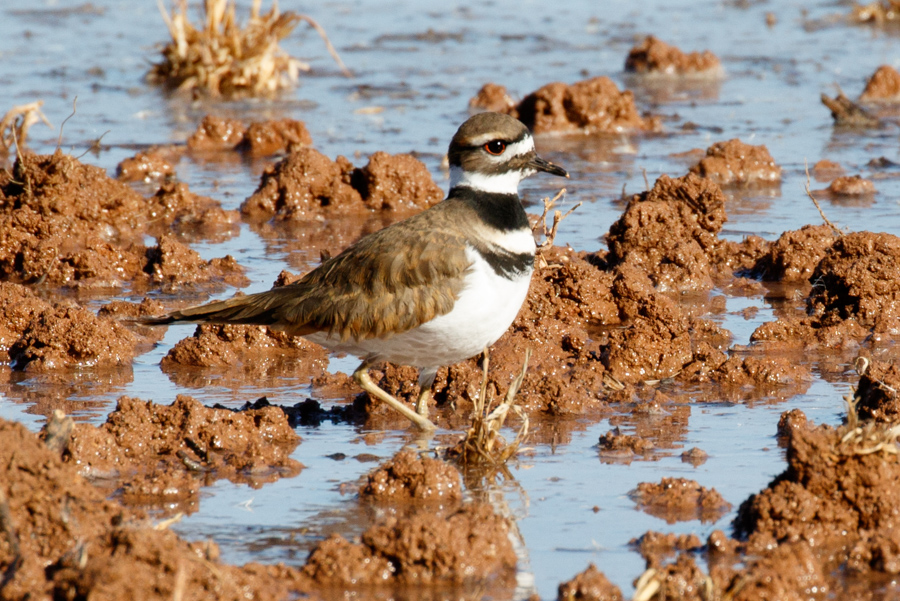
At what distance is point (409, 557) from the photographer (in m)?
4.21

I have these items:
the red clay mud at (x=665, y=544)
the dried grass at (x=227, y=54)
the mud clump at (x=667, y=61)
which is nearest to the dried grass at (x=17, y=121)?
the dried grass at (x=227, y=54)

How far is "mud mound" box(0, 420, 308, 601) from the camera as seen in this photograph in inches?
147

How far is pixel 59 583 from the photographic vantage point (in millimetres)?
3791

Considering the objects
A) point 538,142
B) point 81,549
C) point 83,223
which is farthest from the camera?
point 538,142

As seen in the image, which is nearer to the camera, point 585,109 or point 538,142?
point 538,142

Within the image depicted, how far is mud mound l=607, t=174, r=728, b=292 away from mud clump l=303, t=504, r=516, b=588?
12.9 feet

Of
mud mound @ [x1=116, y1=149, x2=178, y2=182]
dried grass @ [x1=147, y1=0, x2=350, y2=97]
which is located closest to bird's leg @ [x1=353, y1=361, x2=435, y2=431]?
mud mound @ [x1=116, y1=149, x2=178, y2=182]

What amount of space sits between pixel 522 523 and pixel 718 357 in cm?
217

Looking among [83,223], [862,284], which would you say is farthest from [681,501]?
[83,223]

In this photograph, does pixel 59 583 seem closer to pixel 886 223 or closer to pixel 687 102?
pixel 886 223

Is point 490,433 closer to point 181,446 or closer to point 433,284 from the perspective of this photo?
point 433,284

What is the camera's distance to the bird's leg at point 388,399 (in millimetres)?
5840

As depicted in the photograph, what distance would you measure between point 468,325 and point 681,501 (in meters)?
1.26

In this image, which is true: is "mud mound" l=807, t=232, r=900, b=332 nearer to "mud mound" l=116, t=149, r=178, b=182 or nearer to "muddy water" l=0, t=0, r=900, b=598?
"muddy water" l=0, t=0, r=900, b=598
